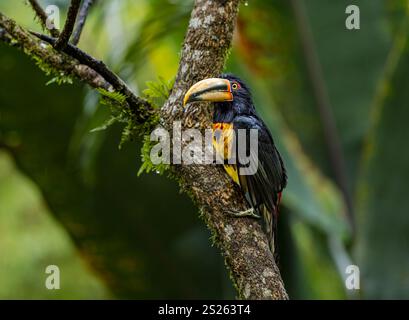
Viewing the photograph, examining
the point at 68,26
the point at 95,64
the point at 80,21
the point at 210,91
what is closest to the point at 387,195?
the point at 210,91

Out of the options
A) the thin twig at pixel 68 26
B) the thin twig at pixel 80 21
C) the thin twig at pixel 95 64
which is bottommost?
→ the thin twig at pixel 95 64

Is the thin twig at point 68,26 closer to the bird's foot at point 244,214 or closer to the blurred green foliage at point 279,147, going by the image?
the bird's foot at point 244,214

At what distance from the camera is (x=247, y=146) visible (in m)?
3.93

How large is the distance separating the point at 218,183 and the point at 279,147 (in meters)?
3.39

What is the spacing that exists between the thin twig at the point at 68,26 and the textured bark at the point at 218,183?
0.62m

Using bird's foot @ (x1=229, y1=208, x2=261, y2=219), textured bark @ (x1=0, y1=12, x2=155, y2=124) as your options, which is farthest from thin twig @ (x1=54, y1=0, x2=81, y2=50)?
bird's foot @ (x1=229, y1=208, x2=261, y2=219)

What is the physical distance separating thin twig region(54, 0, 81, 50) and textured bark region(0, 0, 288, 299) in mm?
324

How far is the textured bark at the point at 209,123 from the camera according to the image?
10.5ft

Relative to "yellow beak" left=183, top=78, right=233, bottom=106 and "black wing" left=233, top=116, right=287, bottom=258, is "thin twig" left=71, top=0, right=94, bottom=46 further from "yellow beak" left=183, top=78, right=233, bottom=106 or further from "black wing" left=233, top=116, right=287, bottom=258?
"black wing" left=233, top=116, right=287, bottom=258

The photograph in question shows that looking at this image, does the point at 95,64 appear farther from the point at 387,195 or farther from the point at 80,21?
the point at 387,195

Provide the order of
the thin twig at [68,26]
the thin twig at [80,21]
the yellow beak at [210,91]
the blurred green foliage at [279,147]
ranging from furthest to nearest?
1. the blurred green foliage at [279,147]
2. the thin twig at [80,21]
3. the yellow beak at [210,91]
4. the thin twig at [68,26]

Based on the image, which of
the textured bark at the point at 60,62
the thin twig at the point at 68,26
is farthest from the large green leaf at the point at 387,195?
the thin twig at the point at 68,26

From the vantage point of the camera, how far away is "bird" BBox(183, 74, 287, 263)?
3678 mm

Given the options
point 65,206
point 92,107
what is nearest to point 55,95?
point 92,107
